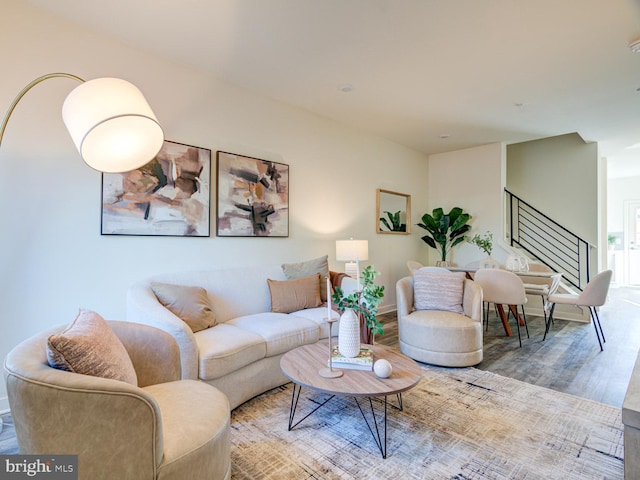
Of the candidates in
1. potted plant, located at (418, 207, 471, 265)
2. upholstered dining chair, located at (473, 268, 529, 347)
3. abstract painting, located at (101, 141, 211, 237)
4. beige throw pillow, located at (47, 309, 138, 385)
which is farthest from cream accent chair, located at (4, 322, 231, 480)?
potted plant, located at (418, 207, 471, 265)

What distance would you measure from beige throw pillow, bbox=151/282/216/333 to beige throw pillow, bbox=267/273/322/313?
0.67 m

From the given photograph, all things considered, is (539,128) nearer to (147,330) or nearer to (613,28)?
(613,28)

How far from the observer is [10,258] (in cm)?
209

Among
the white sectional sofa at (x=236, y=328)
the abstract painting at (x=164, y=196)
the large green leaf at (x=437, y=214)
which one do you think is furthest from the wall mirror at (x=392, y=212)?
the abstract painting at (x=164, y=196)

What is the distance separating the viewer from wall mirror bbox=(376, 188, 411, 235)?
5035 millimetres

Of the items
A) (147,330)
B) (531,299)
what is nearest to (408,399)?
(147,330)

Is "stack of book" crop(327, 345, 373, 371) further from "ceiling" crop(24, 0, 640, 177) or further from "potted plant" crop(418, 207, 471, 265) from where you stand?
"potted plant" crop(418, 207, 471, 265)

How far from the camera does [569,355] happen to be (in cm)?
324

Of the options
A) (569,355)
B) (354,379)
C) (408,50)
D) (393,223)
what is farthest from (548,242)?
(354,379)

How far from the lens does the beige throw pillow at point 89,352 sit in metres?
1.09

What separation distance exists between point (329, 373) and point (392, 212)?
3.93 metres

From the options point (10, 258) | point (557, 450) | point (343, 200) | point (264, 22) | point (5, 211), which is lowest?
point (557, 450)

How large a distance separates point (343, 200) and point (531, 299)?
359 centimetres

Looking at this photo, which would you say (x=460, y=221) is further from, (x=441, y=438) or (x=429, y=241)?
(x=441, y=438)
